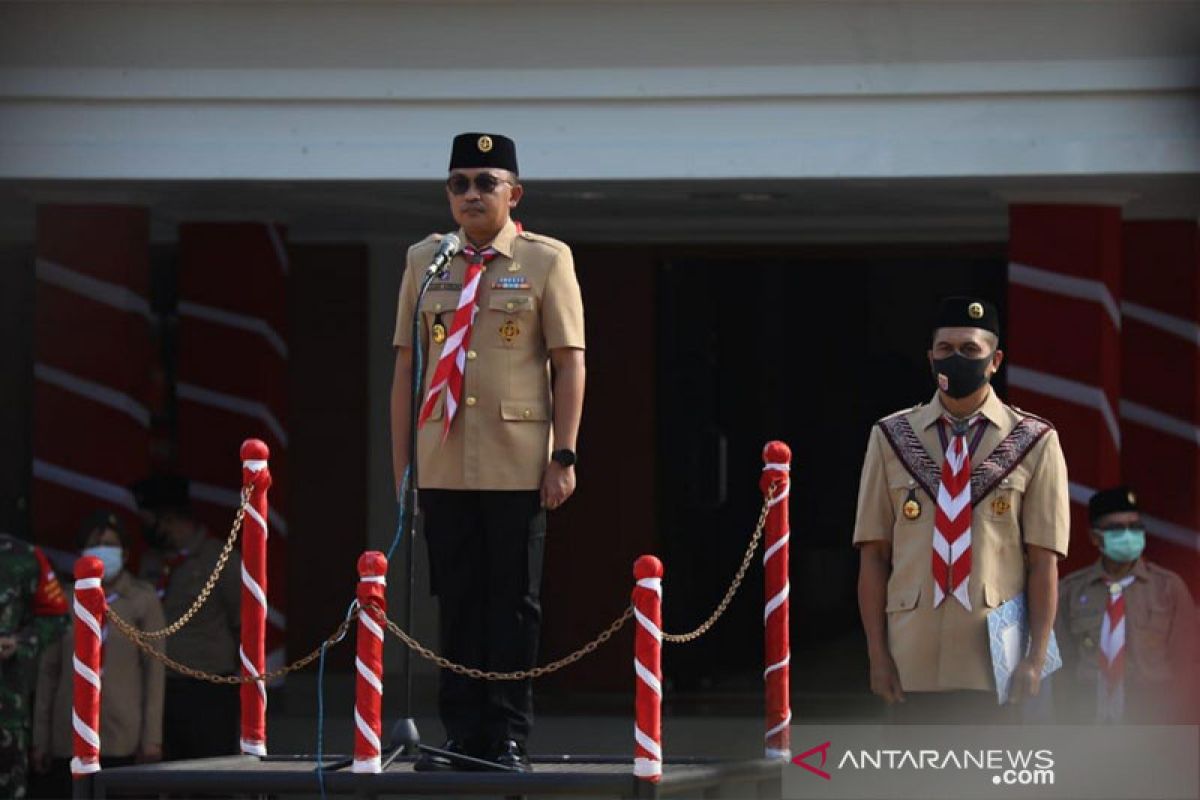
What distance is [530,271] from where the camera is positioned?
7043 millimetres

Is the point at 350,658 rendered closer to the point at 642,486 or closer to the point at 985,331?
the point at 642,486

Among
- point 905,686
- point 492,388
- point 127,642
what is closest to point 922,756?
point 905,686

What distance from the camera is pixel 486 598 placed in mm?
7039

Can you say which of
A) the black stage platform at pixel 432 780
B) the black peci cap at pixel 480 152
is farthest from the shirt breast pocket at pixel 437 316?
the black stage platform at pixel 432 780

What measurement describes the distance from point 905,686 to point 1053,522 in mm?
589

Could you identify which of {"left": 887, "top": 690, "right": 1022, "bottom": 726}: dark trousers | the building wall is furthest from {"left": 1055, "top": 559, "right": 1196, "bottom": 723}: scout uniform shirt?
{"left": 887, "top": 690, "right": 1022, "bottom": 726}: dark trousers

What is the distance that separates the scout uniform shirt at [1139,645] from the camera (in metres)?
9.94

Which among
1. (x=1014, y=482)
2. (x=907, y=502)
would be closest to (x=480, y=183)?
(x=907, y=502)

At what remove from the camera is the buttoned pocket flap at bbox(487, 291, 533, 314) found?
7.02 meters

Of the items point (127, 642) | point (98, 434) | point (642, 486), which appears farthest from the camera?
point (642, 486)

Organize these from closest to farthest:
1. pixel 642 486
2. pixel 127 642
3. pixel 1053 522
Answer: pixel 1053 522 < pixel 127 642 < pixel 642 486

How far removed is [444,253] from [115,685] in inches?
154

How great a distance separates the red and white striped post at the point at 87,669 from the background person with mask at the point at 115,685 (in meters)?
3.17

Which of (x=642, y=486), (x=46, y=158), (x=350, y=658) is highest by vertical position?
(x=46, y=158)
